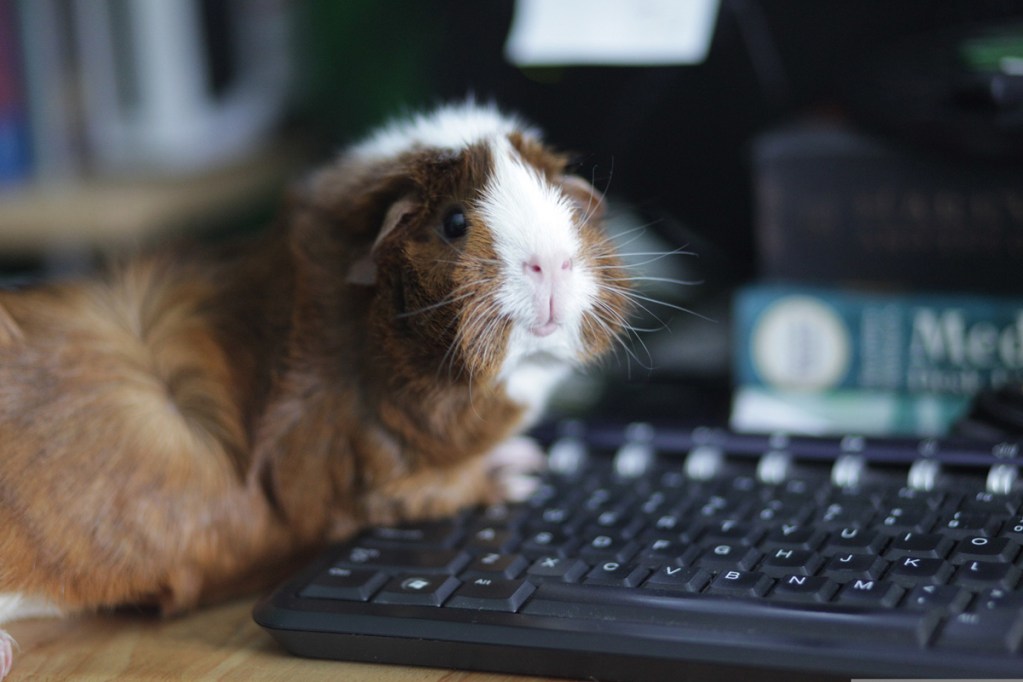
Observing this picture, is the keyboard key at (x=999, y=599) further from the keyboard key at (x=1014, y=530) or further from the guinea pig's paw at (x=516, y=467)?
the guinea pig's paw at (x=516, y=467)

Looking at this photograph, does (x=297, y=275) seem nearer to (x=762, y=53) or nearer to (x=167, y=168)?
(x=762, y=53)

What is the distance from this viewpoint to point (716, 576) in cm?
58

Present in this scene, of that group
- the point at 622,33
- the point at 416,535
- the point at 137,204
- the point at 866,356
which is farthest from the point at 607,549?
the point at 137,204

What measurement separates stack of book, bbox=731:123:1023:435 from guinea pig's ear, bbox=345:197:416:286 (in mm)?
361

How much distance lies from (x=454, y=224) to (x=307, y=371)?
16 cm

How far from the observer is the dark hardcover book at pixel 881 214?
88 centimetres

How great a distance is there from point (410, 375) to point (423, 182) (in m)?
0.12

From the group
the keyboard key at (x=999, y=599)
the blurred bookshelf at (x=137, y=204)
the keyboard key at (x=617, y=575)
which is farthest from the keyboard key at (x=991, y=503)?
the blurred bookshelf at (x=137, y=204)

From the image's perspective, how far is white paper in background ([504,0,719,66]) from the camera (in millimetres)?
1026

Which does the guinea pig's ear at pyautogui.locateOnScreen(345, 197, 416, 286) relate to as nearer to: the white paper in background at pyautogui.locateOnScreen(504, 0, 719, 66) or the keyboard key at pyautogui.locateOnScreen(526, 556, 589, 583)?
the keyboard key at pyautogui.locateOnScreen(526, 556, 589, 583)

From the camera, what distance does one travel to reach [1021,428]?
734mm

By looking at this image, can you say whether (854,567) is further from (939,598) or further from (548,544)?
(548,544)

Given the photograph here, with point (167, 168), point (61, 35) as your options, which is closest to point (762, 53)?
point (167, 168)

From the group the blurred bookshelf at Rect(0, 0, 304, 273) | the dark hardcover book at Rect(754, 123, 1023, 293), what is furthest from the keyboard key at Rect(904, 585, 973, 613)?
the blurred bookshelf at Rect(0, 0, 304, 273)
